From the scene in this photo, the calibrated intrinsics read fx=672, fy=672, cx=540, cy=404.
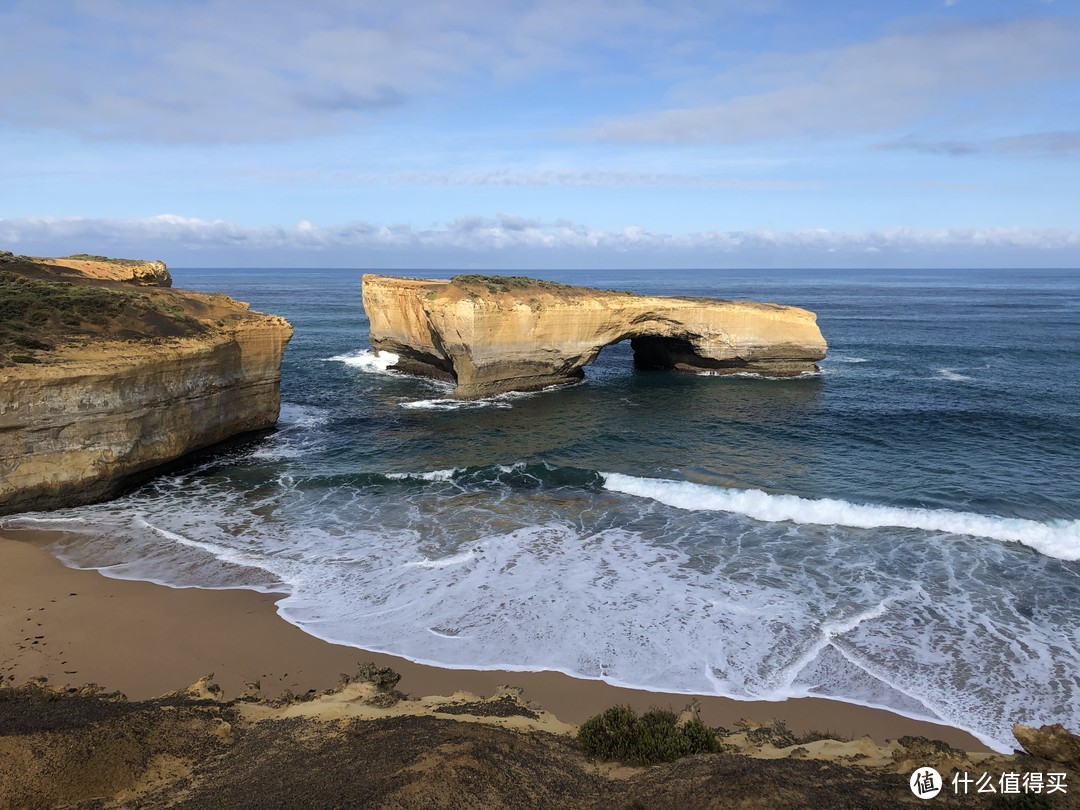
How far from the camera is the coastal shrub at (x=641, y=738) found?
336 inches

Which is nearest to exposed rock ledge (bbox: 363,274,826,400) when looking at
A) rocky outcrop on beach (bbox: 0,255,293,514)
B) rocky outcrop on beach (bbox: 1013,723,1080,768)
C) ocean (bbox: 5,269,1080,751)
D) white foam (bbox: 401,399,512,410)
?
white foam (bbox: 401,399,512,410)

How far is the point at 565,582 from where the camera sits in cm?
1472

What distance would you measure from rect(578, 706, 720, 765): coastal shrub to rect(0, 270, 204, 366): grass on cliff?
17.1 meters

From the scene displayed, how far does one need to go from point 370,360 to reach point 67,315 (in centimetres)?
2486

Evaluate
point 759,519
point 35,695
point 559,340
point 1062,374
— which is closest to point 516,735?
point 35,695

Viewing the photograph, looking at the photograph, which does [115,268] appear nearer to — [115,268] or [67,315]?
[115,268]

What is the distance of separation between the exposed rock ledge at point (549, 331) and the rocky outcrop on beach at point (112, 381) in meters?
9.36

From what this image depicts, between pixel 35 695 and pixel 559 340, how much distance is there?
26.8 metres

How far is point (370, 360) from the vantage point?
45.0 meters

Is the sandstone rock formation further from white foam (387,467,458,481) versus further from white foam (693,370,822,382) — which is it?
white foam (693,370,822,382)

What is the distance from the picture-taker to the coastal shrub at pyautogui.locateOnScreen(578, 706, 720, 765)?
8.54 m

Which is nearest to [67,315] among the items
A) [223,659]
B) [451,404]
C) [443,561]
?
[223,659]

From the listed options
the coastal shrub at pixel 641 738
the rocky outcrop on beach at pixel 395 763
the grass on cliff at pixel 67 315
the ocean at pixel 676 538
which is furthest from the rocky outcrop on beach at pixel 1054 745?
the grass on cliff at pixel 67 315

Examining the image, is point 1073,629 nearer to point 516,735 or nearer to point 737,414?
point 516,735
